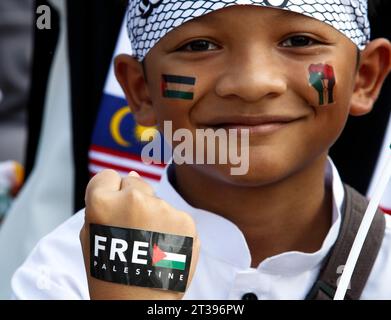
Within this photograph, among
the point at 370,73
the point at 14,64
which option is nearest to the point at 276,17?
the point at 370,73

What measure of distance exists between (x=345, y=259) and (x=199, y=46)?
455 mm

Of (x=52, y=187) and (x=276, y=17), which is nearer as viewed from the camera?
(x=276, y=17)

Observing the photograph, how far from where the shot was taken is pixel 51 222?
246cm

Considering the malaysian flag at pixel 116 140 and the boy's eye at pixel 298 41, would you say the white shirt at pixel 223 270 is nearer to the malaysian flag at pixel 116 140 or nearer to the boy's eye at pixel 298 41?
the boy's eye at pixel 298 41

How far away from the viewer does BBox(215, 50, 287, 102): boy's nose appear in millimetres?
1513

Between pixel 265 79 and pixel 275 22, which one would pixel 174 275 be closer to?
pixel 265 79

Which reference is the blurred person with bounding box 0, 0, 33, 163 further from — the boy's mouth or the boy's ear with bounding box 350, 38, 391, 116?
the boy's mouth

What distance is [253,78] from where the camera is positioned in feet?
4.95

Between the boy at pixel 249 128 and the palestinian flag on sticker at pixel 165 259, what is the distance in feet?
0.09

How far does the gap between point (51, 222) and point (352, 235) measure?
97 centimetres

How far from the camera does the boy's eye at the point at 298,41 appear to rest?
1585 millimetres

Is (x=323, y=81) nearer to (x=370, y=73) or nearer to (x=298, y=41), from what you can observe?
(x=298, y=41)

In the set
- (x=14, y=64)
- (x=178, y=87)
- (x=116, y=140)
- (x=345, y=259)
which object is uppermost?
(x=178, y=87)
